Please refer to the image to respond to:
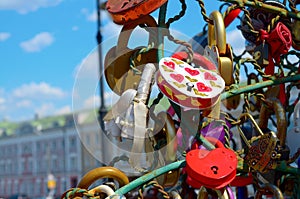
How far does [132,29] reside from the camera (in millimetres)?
1484

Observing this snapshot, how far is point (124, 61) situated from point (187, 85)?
1.08ft

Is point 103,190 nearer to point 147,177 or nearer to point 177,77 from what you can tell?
point 147,177

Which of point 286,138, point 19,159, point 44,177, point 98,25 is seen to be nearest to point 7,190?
point 19,159

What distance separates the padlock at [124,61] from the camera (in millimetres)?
1479

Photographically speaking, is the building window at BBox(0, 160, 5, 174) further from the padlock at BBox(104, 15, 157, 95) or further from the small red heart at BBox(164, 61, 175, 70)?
the small red heart at BBox(164, 61, 175, 70)

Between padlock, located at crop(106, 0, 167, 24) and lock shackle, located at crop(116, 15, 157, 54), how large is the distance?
3 centimetres

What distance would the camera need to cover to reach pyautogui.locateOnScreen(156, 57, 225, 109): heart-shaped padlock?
1236 millimetres

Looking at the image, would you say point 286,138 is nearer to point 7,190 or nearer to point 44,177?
point 44,177

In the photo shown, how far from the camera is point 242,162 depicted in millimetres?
1401

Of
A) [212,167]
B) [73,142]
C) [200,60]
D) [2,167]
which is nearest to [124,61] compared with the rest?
[200,60]

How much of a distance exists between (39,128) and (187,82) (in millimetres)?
33664

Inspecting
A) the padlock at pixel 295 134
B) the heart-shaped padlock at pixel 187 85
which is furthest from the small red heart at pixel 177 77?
the padlock at pixel 295 134

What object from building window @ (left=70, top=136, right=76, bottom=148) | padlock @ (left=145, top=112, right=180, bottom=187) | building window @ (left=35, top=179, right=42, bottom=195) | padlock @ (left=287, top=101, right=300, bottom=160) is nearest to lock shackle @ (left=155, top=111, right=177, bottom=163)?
padlock @ (left=145, top=112, right=180, bottom=187)

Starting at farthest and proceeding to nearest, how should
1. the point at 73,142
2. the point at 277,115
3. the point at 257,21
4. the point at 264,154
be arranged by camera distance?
the point at 73,142 < the point at 257,21 < the point at 277,115 < the point at 264,154
